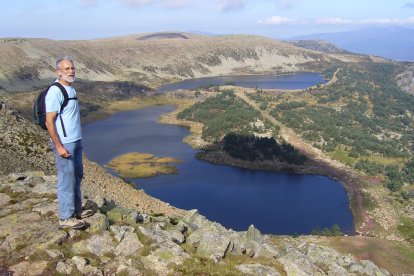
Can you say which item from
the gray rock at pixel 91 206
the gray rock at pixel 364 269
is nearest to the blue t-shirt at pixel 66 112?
the gray rock at pixel 91 206

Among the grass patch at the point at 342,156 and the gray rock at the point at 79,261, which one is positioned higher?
the gray rock at the point at 79,261

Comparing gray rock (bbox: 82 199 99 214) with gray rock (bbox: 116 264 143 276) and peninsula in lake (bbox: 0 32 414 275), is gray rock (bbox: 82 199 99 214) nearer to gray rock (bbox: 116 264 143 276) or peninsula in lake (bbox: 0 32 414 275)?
peninsula in lake (bbox: 0 32 414 275)

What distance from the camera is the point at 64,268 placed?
13.2 meters

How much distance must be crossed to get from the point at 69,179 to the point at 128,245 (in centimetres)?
322

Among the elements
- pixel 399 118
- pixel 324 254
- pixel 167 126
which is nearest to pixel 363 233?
pixel 324 254

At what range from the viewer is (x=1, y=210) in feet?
56.7

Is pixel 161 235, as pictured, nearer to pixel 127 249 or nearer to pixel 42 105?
pixel 127 249

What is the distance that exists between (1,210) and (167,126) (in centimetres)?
11496

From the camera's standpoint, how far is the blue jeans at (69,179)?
Answer: 44.9 feet

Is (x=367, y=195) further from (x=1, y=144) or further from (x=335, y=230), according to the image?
(x=1, y=144)

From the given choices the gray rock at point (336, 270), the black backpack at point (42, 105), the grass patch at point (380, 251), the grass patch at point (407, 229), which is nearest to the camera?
the black backpack at point (42, 105)

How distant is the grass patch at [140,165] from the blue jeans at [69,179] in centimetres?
7269

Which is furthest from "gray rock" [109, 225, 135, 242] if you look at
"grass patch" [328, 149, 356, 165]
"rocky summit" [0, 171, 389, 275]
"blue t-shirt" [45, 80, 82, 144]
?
"grass patch" [328, 149, 356, 165]

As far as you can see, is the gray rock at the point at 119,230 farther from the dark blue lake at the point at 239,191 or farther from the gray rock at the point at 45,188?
the dark blue lake at the point at 239,191
